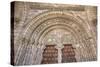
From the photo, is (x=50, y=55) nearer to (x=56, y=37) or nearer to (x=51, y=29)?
(x=56, y=37)

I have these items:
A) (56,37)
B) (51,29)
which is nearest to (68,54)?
(56,37)

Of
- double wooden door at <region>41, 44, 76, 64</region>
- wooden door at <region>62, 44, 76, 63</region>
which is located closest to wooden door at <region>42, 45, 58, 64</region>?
double wooden door at <region>41, 44, 76, 64</region>

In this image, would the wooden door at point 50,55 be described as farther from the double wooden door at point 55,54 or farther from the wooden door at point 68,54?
the wooden door at point 68,54

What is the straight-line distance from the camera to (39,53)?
282 centimetres

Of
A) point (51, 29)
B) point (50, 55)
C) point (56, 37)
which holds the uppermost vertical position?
point (51, 29)

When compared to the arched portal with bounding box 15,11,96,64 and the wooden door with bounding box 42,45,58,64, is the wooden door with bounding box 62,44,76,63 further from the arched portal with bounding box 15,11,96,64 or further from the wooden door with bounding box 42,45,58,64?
the wooden door with bounding box 42,45,58,64

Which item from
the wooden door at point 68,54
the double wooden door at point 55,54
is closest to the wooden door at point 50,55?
the double wooden door at point 55,54

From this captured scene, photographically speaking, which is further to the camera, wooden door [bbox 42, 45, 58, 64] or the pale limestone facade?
wooden door [bbox 42, 45, 58, 64]

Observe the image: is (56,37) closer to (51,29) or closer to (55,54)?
(51,29)

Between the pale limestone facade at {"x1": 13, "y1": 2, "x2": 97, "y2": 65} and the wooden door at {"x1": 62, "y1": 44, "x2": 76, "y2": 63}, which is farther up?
the pale limestone facade at {"x1": 13, "y1": 2, "x2": 97, "y2": 65}

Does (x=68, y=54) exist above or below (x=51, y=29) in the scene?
below

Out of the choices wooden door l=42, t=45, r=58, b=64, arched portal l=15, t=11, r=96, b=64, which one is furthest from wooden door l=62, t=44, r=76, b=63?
wooden door l=42, t=45, r=58, b=64
